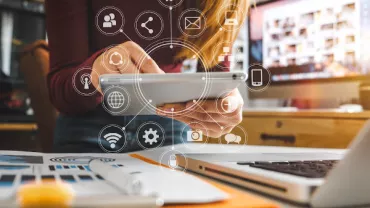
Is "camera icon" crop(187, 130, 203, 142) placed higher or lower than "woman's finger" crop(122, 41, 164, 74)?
lower

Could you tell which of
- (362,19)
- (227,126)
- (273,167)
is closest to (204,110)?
(227,126)

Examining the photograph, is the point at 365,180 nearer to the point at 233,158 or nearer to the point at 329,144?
the point at 233,158

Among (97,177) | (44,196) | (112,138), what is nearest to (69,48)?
(112,138)

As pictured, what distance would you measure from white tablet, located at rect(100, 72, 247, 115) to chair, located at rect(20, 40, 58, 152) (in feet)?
0.45

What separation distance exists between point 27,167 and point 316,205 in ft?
0.94

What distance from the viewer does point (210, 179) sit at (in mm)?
444

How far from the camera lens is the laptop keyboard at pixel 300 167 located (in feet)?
1.19

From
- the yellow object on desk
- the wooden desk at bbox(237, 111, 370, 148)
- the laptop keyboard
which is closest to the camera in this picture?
the yellow object on desk
